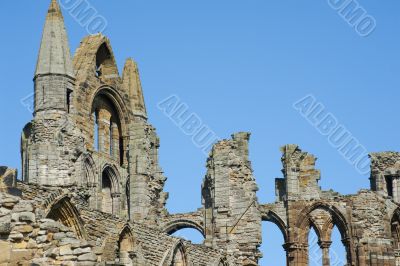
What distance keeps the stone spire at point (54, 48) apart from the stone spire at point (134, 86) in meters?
6.23

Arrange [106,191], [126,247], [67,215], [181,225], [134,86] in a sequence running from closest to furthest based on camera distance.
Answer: [67,215]
[126,247]
[106,191]
[134,86]
[181,225]

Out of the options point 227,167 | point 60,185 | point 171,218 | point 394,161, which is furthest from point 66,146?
point 394,161

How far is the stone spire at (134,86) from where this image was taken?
138ft

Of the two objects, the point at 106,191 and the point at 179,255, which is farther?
the point at 106,191

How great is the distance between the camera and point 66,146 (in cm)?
3247

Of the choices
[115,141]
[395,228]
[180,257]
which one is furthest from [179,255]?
[395,228]

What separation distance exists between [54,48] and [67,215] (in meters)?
14.4

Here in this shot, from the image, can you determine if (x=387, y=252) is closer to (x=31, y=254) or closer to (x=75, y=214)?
(x=75, y=214)

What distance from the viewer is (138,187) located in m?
35.2

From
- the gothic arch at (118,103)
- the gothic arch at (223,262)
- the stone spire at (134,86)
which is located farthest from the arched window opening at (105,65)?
the gothic arch at (223,262)

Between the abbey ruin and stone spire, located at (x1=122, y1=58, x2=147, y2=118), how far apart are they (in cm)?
4

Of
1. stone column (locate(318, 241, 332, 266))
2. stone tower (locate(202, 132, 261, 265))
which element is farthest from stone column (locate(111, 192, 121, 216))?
stone column (locate(318, 241, 332, 266))

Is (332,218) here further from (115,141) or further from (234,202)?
(234,202)

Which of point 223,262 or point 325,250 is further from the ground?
point 325,250
